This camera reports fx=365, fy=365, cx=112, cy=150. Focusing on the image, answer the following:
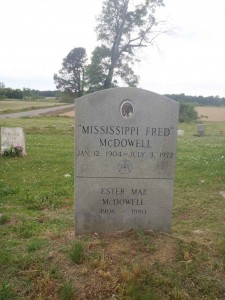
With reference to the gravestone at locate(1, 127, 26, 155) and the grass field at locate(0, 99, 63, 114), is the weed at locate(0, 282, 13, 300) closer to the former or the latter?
the gravestone at locate(1, 127, 26, 155)

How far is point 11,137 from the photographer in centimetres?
1215

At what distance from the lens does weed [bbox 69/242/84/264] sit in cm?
414

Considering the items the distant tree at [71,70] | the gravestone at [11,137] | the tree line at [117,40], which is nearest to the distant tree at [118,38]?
the tree line at [117,40]

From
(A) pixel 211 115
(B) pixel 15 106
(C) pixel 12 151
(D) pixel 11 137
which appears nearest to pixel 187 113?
(A) pixel 211 115

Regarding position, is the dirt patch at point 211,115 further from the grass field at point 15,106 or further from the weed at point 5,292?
the weed at point 5,292

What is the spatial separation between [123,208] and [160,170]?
73 centimetres

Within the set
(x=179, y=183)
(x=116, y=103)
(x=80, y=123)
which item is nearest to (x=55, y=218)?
(x=80, y=123)

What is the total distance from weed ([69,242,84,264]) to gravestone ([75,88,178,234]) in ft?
2.29

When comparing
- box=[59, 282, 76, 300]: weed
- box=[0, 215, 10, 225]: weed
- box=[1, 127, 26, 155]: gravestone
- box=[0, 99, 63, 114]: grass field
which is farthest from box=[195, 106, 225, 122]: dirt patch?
box=[59, 282, 76, 300]: weed

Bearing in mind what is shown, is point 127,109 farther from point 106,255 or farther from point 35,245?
point 35,245

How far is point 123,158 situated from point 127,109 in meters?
0.65

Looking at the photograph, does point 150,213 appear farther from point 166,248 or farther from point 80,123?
point 80,123

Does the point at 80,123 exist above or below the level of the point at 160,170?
above

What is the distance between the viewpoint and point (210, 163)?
10.7m
